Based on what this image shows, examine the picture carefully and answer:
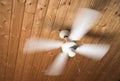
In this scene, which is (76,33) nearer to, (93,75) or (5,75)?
(93,75)

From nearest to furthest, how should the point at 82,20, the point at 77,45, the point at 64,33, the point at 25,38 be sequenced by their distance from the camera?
the point at 82,20 < the point at 77,45 < the point at 64,33 < the point at 25,38

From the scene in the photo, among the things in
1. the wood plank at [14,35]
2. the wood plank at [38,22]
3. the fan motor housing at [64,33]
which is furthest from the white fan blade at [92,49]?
the wood plank at [14,35]

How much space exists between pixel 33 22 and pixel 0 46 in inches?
23.5

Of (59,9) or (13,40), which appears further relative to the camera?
(13,40)

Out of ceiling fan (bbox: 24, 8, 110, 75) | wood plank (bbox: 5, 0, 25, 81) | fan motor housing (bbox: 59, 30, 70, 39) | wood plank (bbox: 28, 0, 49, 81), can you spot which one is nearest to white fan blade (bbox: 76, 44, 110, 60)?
ceiling fan (bbox: 24, 8, 110, 75)

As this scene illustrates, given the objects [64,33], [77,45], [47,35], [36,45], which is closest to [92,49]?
[77,45]

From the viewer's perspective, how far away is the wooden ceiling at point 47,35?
5.89 feet

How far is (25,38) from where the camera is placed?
84.3 inches

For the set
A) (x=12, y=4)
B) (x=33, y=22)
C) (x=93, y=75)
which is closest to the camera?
(x=12, y=4)

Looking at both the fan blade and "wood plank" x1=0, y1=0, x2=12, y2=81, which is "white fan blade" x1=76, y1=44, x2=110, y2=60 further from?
"wood plank" x1=0, y1=0, x2=12, y2=81

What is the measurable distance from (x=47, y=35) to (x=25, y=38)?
258mm

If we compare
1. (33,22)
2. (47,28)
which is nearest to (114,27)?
(47,28)

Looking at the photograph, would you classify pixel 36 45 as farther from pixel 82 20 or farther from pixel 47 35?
pixel 82 20

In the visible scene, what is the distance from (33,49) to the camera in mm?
2174
